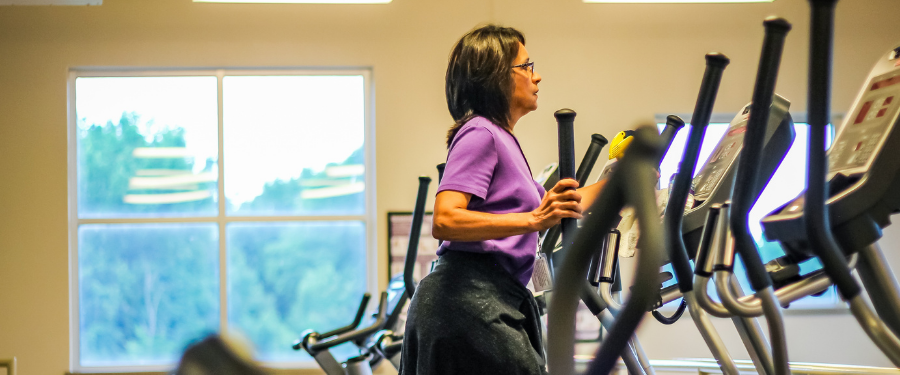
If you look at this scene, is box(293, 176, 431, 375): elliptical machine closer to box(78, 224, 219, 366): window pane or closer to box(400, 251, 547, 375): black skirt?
box(400, 251, 547, 375): black skirt

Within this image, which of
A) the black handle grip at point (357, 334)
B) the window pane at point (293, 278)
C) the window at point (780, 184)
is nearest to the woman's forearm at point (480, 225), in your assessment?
the black handle grip at point (357, 334)

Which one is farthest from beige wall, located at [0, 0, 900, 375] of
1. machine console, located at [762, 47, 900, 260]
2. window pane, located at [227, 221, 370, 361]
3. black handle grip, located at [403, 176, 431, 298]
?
machine console, located at [762, 47, 900, 260]

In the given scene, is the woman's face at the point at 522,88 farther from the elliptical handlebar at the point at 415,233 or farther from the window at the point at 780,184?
the window at the point at 780,184

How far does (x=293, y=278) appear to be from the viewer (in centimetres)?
450

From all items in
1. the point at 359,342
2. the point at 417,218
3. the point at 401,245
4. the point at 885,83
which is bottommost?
the point at 359,342

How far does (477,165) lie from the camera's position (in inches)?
46.6

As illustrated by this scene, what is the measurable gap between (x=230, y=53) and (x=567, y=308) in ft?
14.5

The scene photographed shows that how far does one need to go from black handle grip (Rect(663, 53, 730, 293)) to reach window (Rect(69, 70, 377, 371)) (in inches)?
133

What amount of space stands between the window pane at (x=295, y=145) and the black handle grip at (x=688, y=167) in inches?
135

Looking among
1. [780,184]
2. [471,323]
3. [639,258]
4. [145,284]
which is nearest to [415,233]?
[471,323]

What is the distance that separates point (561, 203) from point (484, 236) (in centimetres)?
14

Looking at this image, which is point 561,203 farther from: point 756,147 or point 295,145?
point 295,145

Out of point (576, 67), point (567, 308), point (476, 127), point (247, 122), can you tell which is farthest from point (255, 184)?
point (567, 308)

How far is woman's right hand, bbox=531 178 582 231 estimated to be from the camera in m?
1.07
